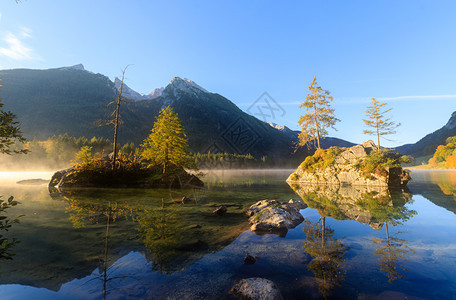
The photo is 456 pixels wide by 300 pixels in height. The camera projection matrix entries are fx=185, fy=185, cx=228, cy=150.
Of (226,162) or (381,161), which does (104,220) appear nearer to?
(381,161)

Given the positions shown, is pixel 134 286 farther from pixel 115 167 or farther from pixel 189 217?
pixel 115 167

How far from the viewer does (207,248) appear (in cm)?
662

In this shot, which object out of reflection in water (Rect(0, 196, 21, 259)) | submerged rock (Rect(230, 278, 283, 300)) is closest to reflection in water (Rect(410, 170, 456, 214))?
submerged rock (Rect(230, 278, 283, 300))

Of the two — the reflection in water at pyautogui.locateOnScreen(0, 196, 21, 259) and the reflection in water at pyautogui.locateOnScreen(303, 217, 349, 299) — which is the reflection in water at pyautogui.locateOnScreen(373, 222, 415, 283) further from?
the reflection in water at pyautogui.locateOnScreen(0, 196, 21, 259)

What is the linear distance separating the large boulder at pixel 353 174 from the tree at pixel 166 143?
76.6 feet

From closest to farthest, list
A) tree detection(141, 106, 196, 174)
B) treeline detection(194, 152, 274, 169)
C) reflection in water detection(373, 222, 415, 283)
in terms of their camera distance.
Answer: reflection in water detection(373, 222, 415, 283)
tree detection(141, 106, 196, 174)
treeline detection(194, 152, 274, 169)

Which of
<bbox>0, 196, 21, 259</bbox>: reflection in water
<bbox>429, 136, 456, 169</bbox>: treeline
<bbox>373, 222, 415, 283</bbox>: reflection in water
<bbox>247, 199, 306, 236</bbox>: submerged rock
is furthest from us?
<bbox>429, 136, 456, 169</bbox>: treeline

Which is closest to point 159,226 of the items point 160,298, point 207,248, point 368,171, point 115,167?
point 207,248

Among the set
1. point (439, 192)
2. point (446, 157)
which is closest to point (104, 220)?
point (439, 192)

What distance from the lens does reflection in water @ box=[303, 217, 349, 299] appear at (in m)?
4.53

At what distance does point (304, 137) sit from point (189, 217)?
107 ft

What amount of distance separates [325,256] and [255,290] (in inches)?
124

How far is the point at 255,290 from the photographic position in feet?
13.3

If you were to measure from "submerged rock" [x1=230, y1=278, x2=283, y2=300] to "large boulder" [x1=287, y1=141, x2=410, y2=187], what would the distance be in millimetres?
32418
